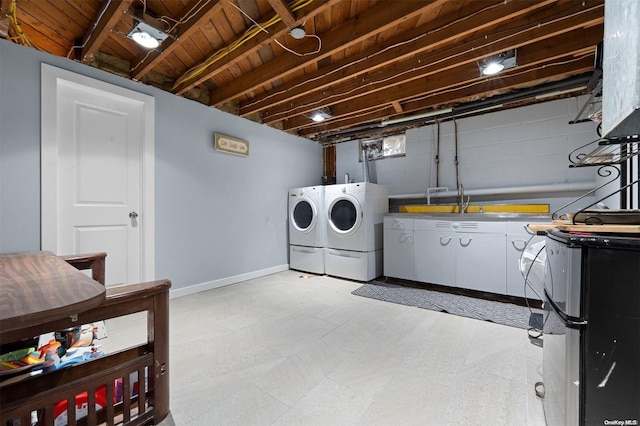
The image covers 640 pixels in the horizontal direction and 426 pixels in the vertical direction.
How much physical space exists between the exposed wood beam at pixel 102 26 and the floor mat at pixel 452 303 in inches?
123

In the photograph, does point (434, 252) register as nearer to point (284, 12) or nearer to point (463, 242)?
point (463, 242)

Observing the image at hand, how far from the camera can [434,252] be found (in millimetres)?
3072

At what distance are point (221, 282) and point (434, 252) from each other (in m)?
2.65

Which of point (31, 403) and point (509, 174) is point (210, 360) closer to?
point (31, 403)

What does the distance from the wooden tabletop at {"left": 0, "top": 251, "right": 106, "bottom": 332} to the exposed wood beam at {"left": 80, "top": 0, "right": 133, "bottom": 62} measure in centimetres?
170

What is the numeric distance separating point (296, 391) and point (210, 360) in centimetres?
65

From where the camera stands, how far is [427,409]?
1231 mm

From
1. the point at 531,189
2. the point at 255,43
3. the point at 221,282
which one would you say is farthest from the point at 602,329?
the point at 221,282

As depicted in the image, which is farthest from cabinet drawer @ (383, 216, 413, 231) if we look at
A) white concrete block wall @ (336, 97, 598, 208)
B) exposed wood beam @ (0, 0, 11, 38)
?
exposed wood beam @ (0, 0, 11, 38)

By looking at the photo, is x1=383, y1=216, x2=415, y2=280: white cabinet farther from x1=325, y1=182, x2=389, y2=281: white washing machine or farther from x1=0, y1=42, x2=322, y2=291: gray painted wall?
x1=0, y1=42, x2=322, y2=291: gray painted wall

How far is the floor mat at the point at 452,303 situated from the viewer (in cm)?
225

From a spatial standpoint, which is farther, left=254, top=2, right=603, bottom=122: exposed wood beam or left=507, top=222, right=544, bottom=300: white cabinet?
left=507, top=222, right=544, bottom=300: white cabinet

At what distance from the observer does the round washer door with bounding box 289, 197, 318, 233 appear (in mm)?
3826

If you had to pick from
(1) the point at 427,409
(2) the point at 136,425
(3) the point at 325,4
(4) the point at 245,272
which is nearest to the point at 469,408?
(1) the point at 427,409
